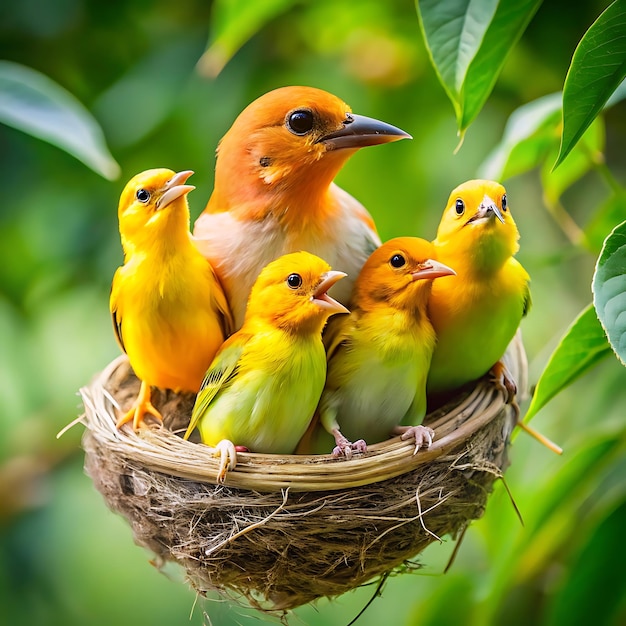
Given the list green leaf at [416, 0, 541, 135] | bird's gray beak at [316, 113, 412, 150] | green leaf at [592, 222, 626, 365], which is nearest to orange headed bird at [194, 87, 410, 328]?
bird's gray beak at [316, 113, 412, 150]

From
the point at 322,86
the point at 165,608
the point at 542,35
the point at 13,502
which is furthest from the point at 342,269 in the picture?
the point at 165,608

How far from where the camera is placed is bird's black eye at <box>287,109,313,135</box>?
5.89ft

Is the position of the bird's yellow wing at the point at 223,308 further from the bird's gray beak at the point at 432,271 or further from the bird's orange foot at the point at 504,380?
the bird's orange foot at the point at 504,380

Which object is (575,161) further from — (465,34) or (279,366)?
(279,366)

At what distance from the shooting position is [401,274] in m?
1.82

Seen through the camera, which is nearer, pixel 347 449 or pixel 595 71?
pixel 595 71

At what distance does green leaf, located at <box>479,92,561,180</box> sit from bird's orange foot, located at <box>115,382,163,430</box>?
0.93 metres

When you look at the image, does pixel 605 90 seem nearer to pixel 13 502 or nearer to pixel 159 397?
pixel 159 397

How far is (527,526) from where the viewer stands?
219 centimetres

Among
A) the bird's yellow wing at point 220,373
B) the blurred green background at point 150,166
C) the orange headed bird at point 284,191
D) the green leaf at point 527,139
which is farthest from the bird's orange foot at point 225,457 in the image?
the blurred green background at point 150,166

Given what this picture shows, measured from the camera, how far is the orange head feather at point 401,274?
181 cm

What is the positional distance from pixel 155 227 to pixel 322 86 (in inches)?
63.5

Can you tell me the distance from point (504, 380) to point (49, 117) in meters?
1.13

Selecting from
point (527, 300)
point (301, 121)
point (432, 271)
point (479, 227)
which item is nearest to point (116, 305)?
point (301, 121)
